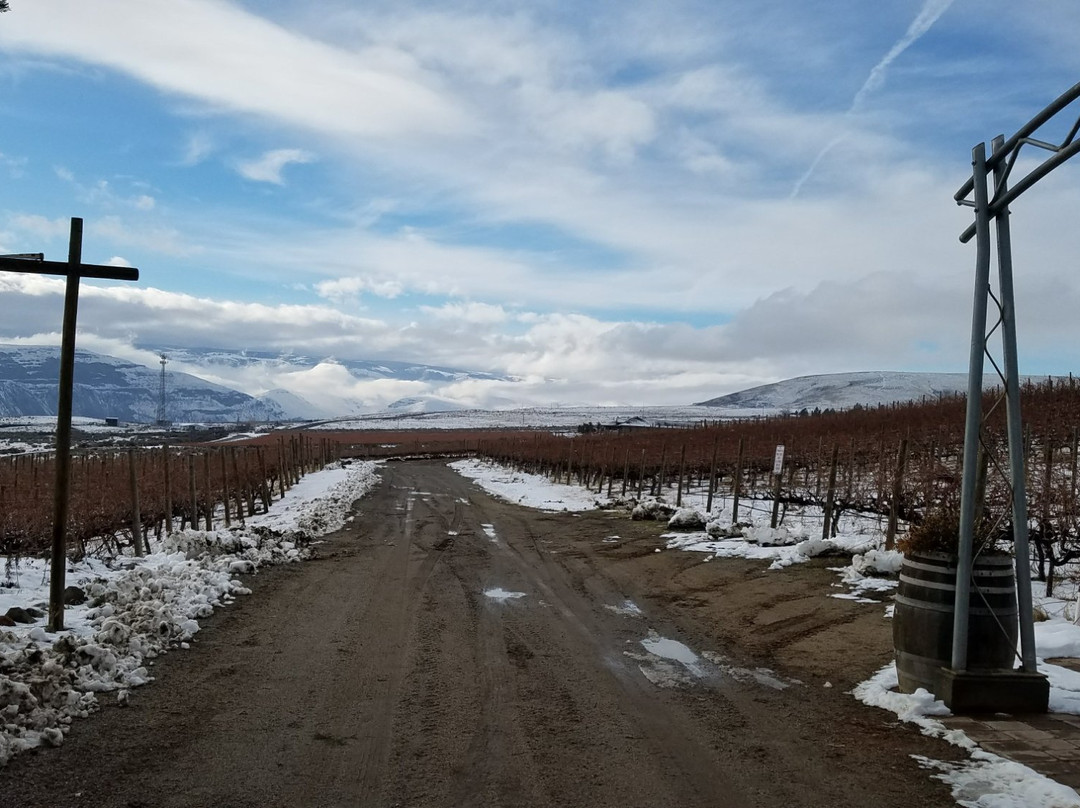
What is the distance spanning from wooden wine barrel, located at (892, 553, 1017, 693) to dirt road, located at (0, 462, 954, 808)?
626mm

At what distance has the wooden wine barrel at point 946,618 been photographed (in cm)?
623

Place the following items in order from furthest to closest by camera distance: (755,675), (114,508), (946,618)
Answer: (114,508) < (755,675) < (946,618)

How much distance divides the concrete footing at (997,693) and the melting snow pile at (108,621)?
20.1ft

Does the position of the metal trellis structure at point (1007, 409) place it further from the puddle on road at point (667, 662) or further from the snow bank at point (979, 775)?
the puddle on road at point (667, 662)

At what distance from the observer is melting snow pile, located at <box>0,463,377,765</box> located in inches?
221

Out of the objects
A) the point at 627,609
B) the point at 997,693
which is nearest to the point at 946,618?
the point at 997,693

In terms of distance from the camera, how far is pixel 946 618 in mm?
6352

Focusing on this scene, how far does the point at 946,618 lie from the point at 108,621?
23.2 feet

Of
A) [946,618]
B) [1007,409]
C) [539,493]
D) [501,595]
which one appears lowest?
[539,493]

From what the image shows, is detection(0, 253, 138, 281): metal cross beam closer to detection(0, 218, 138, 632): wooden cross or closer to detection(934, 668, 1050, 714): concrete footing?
detection(0, 218, 138, 632): wooden cross

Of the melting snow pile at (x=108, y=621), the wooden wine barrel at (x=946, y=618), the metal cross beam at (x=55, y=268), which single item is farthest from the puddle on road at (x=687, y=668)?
the metal cross beam at (x=55, y=268)

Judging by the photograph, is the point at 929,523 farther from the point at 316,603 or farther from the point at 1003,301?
the point at 316,603

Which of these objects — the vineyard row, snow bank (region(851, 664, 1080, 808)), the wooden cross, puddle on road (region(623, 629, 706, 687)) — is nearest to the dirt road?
puddle on road (region(623, 629, 706, 687))

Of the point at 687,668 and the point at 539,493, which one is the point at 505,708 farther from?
the point at 539,493
